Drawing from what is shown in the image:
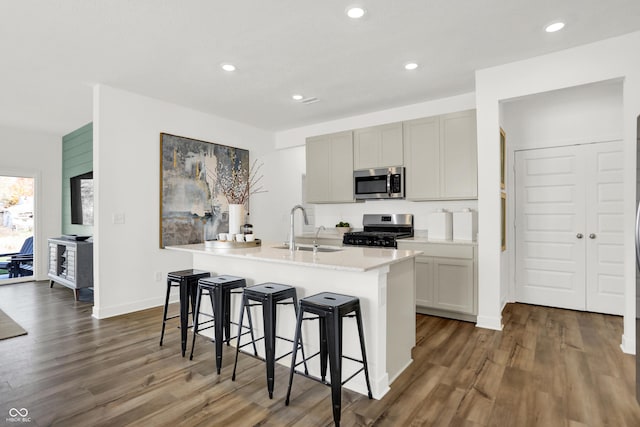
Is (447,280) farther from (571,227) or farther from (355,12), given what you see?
(355,12)

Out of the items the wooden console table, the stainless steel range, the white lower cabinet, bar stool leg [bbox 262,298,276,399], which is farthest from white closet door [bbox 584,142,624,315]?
the wooden console table

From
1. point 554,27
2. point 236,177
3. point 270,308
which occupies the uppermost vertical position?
point 554,27

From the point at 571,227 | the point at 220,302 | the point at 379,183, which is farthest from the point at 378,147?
the point at 220,302

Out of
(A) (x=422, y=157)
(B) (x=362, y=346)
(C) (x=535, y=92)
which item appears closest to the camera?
(B) (x=362, y=346)

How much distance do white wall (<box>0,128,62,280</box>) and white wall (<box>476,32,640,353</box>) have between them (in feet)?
23.0

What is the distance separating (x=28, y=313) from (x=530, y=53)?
19.9 ft

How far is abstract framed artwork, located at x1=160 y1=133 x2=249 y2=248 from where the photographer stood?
177 inches

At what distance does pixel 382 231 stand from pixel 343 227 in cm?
59

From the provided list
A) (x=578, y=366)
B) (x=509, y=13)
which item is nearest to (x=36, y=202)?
(x=509, y=13)

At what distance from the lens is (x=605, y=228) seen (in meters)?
3.93

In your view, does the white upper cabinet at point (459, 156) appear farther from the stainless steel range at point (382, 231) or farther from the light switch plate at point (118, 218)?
the light switch plate at point (118, 218)

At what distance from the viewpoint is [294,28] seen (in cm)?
278

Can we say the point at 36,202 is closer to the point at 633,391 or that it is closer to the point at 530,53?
the point at 530,53

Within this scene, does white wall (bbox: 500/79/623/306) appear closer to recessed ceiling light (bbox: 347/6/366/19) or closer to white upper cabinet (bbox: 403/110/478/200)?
white upper cabinet (bbox: 403/110/478/200)
